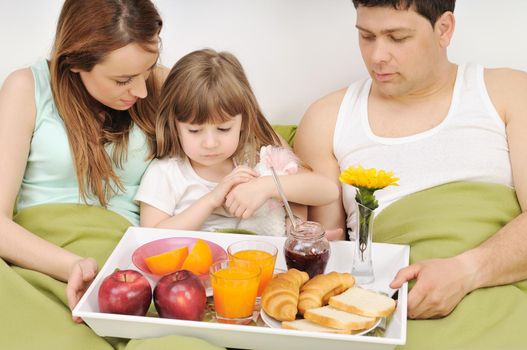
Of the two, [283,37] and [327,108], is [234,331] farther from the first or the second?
[283,37]

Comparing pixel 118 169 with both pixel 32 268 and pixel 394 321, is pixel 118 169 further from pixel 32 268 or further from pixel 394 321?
pixel 394 321

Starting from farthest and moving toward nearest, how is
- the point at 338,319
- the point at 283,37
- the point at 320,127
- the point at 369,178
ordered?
the point at 283,37
the point at 320,127
the point at 369,178
the point at 338,319

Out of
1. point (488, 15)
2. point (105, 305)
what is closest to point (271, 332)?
point (105, 305)

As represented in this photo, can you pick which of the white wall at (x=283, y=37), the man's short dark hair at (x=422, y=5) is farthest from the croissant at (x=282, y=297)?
the white wall at (x=283, y=37)

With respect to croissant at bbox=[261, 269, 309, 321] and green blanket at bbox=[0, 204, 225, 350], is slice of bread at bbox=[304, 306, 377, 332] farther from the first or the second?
green blanket at bbox=[0, 204, 225, 350]

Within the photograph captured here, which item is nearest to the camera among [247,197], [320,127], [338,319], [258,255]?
[338,319]

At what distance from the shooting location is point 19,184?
1954mm

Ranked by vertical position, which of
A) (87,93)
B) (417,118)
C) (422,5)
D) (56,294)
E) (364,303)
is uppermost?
(422,5)

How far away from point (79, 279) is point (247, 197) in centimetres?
48

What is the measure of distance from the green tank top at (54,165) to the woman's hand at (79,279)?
1.25 ft

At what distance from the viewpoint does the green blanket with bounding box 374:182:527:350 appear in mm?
1562

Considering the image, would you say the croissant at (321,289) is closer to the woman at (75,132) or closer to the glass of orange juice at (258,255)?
the glass of orange juice at (258,255)

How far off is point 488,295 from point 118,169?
1026 mm

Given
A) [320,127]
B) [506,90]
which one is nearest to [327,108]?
[320,127]
